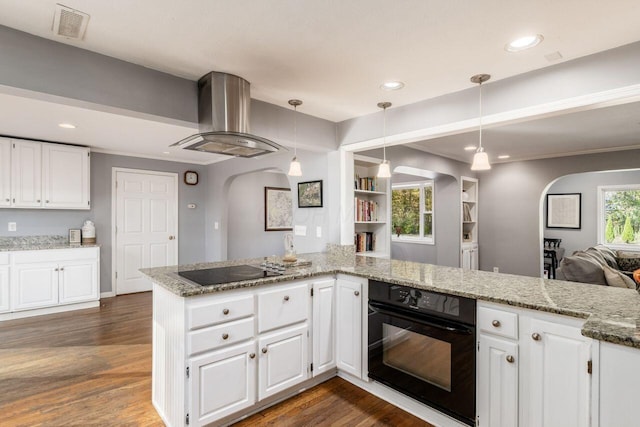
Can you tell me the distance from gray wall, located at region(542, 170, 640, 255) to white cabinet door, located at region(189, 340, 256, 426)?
23.7 ft

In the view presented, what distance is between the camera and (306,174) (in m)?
3.93

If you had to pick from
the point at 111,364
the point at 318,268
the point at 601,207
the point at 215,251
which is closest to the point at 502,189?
the point at 601,207

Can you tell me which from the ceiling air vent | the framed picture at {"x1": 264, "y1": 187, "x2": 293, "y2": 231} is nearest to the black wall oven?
the ceiling air vent

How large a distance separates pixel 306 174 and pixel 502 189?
13.9 feet

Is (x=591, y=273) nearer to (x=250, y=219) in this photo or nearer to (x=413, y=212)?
(x=413, y=212)

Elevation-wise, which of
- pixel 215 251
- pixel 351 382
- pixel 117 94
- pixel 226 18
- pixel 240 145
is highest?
pixel 226 18

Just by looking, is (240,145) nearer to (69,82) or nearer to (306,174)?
(69,82)

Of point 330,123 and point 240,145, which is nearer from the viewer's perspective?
point 240,145

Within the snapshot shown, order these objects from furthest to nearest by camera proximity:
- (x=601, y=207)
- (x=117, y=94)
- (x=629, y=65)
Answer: (x=601, y=207)
(x=117, y=94)
(x=629, y=65)

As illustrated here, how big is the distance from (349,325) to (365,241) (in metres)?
1.87

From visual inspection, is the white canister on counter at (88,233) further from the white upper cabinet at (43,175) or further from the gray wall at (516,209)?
the gray wall at (516,209)

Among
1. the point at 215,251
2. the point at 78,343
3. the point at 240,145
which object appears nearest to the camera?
the point at 240,145

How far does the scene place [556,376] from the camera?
5.12ft

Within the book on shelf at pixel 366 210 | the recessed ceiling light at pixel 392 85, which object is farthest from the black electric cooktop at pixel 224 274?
the book on shelf at pixel 366 210
